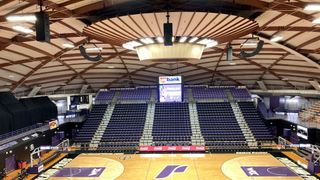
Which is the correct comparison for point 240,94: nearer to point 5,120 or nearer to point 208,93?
point 208,93

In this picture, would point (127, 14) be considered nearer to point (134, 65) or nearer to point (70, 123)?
point (134, 65)

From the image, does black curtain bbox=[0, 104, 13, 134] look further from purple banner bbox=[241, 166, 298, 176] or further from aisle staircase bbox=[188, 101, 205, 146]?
purple banner bbox=[241, 166, 298, 176]

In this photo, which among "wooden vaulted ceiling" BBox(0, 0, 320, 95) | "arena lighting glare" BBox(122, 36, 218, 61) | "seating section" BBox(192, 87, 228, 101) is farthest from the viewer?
"seating section" BBox(192, 87, 228, 101)

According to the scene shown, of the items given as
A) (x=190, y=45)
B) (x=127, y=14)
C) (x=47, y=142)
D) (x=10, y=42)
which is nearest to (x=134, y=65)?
(x=47, y=142)

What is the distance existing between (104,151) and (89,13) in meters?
16.0

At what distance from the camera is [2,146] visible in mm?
21938

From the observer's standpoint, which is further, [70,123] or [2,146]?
[70,123]

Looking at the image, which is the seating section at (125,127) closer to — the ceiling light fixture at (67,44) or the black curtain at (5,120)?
the black curtain at (5,120)

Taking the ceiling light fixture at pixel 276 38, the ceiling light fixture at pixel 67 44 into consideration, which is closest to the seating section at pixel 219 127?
the ceiling light fixture at pixel 276 38

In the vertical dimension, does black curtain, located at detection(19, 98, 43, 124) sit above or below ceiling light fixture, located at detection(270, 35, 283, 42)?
below

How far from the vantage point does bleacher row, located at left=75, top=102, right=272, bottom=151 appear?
29.3 meters

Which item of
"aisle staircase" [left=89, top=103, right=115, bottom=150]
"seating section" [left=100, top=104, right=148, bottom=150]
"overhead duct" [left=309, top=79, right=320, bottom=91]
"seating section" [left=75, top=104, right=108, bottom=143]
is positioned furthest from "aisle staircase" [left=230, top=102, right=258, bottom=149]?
"seating section" [left=75, top=104, right=108, bottom=143]

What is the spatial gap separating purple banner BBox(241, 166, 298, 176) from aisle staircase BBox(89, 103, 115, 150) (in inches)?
603

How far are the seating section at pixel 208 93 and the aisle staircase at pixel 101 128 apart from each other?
10608 mm
